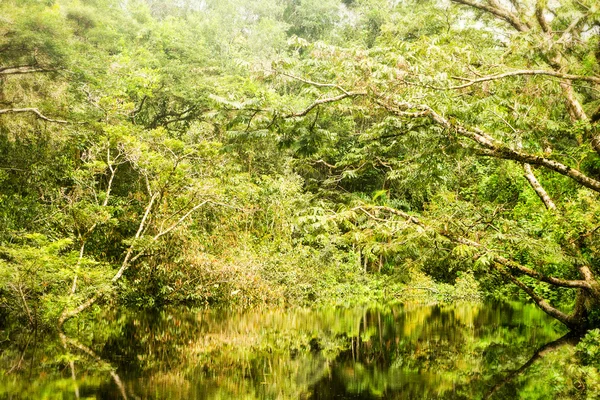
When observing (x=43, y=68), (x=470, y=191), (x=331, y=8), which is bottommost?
(x=470, y=191)

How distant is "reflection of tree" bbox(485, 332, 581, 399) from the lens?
16.2 feet

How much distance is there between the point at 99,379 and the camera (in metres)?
5.09

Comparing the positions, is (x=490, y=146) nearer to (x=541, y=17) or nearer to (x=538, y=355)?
(x=538, y=355)

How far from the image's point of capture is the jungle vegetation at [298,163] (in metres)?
6.38

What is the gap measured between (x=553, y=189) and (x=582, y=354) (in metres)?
5.19

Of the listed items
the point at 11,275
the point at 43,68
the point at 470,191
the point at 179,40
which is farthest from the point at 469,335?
the point at 179,40

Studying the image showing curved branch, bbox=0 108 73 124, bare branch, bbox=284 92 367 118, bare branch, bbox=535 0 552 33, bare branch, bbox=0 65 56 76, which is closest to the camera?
bare branch, bbox=284 92 367 118

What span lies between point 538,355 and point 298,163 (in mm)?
11296

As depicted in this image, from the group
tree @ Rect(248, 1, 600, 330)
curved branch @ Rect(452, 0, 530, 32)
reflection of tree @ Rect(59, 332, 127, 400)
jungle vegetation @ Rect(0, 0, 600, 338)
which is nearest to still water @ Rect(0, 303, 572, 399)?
reflection of tree @ Rect(59, 332, 127, 400)

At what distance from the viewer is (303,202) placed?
14727 millimetres

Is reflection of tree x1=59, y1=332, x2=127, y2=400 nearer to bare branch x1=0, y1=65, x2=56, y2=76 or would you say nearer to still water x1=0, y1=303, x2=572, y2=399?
still water x1=0, y1=303, x2=572, y2=399

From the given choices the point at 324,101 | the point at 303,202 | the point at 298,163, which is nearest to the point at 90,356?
the point at 324,101

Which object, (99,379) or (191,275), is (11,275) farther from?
(191,275)

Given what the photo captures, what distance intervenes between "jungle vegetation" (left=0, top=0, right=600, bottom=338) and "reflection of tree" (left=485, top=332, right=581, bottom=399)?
586 millimetres
